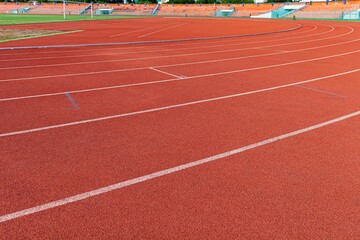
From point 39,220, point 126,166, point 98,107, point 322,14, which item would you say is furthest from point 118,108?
point 322,14

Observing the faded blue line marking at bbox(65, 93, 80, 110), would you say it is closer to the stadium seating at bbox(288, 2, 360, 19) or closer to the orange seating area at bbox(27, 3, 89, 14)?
the stadium seating at bbox(288, 2, 360, 19)

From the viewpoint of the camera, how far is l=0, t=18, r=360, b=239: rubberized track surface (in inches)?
127

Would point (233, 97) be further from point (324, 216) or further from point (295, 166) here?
point (324, 216)

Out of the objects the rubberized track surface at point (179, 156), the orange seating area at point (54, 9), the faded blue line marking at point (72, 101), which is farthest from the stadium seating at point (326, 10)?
the orange seating area at point (54, 9)

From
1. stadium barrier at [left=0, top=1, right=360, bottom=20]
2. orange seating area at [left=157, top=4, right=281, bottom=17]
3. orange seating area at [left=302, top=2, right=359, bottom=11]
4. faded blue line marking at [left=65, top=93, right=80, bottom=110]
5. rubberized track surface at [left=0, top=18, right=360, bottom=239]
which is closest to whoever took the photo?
rubberized track surface at [left=0, top=18, right=360, bottom=239]

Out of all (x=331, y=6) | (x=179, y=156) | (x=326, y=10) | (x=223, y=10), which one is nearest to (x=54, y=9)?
(x=223, y=10)

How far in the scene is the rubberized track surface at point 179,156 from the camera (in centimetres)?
322

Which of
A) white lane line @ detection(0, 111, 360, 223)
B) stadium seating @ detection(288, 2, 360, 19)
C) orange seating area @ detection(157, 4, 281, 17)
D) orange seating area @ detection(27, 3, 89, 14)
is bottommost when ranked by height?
white lane line @ detection(0, 111, 360, 223)

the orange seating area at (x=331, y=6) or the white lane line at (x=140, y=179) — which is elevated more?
the orange seating area at (x=331, y=6)

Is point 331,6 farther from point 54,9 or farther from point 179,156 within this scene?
point 54,9

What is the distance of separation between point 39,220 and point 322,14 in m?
56.8

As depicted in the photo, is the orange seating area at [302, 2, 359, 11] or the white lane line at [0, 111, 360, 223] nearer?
the white lane line at [0, 111, 360, 223]

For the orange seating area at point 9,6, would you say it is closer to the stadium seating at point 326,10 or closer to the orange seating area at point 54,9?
the orange seating area at point 54,9

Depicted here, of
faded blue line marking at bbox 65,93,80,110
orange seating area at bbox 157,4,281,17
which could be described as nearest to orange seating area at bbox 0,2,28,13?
orange seating area at bbox 157,4,281,17
